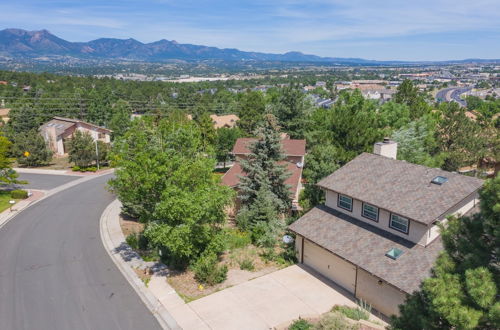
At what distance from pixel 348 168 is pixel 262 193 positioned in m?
6.82

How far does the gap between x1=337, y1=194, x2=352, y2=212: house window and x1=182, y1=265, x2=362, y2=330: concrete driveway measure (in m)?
4.60

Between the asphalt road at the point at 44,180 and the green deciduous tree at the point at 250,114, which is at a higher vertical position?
the green deciduous tree at the point at 250,114

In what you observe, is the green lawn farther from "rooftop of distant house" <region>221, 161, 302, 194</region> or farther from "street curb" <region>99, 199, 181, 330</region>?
"rooftop of distant house" <region>221, 161, 302, 194</region>

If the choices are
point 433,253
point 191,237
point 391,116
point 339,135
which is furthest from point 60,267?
point 391,116

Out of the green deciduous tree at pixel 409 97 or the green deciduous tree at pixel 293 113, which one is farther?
the green deciduous tree at pixel 409 97

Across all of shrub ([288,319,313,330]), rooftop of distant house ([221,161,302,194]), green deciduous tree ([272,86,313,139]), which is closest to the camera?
shrub ([288,319,313,330])

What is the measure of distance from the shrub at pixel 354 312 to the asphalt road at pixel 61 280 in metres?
8.77

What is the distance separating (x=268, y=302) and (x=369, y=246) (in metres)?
6.12

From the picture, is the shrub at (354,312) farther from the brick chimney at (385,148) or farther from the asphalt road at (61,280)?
the brick chimney at (385,148)

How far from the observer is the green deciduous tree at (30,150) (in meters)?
50.2

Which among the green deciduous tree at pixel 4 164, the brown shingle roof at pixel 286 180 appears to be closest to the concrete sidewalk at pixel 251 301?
the brown shingle roof at pixel 286 180

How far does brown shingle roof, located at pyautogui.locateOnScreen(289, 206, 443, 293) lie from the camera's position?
16750mm

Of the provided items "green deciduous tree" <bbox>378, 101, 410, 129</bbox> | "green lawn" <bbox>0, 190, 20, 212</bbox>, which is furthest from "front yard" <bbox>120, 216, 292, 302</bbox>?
"green deciduous tree" <bbox>378, 101, 410, 129</bbox>

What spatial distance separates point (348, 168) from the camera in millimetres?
23688
